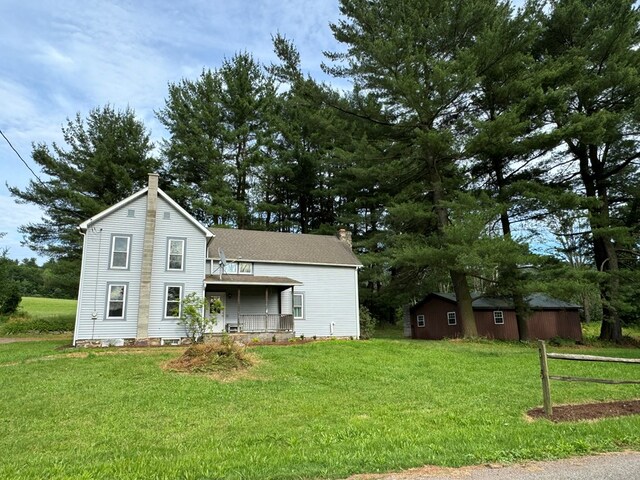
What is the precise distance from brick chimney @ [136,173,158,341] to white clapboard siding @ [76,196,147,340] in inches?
10.1

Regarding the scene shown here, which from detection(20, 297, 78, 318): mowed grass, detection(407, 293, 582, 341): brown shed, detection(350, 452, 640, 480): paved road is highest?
detection(20, 297, 78, 318): mowed grass

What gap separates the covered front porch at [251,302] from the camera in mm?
19094

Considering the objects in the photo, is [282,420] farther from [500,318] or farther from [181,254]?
[500,318]

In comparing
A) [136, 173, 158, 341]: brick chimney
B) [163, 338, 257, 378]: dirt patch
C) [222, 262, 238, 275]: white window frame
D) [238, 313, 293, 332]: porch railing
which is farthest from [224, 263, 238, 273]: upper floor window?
[163, 338, 257, 378]: dirt patch

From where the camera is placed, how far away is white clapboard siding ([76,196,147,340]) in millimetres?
16734

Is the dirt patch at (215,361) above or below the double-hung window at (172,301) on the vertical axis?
below

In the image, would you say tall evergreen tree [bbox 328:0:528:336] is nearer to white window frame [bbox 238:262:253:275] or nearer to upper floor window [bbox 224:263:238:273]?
white window frame [bbox 238:262:253:275]

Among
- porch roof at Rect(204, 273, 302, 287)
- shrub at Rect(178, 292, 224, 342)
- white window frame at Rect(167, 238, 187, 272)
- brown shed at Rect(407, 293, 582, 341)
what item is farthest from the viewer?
brown shed at Rect(407, 293, 582, 341)

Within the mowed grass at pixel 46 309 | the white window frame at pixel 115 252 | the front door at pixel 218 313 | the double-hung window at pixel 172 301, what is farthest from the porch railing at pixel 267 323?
the mowed grass at pixel 46 309

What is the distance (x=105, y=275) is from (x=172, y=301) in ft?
9.62

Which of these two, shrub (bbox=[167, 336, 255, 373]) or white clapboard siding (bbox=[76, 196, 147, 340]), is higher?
white clapboard siding (bbox=[76, 196, 147, 340])

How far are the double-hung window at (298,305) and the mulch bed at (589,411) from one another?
14.8 meters

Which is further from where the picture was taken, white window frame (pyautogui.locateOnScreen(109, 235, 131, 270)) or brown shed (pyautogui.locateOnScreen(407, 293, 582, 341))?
brown shed (pyautogui.locateOnScreen(407, 293, 582, 341))

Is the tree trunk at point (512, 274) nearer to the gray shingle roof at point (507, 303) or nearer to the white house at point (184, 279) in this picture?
the gray shingle roof at point (507, 303)
